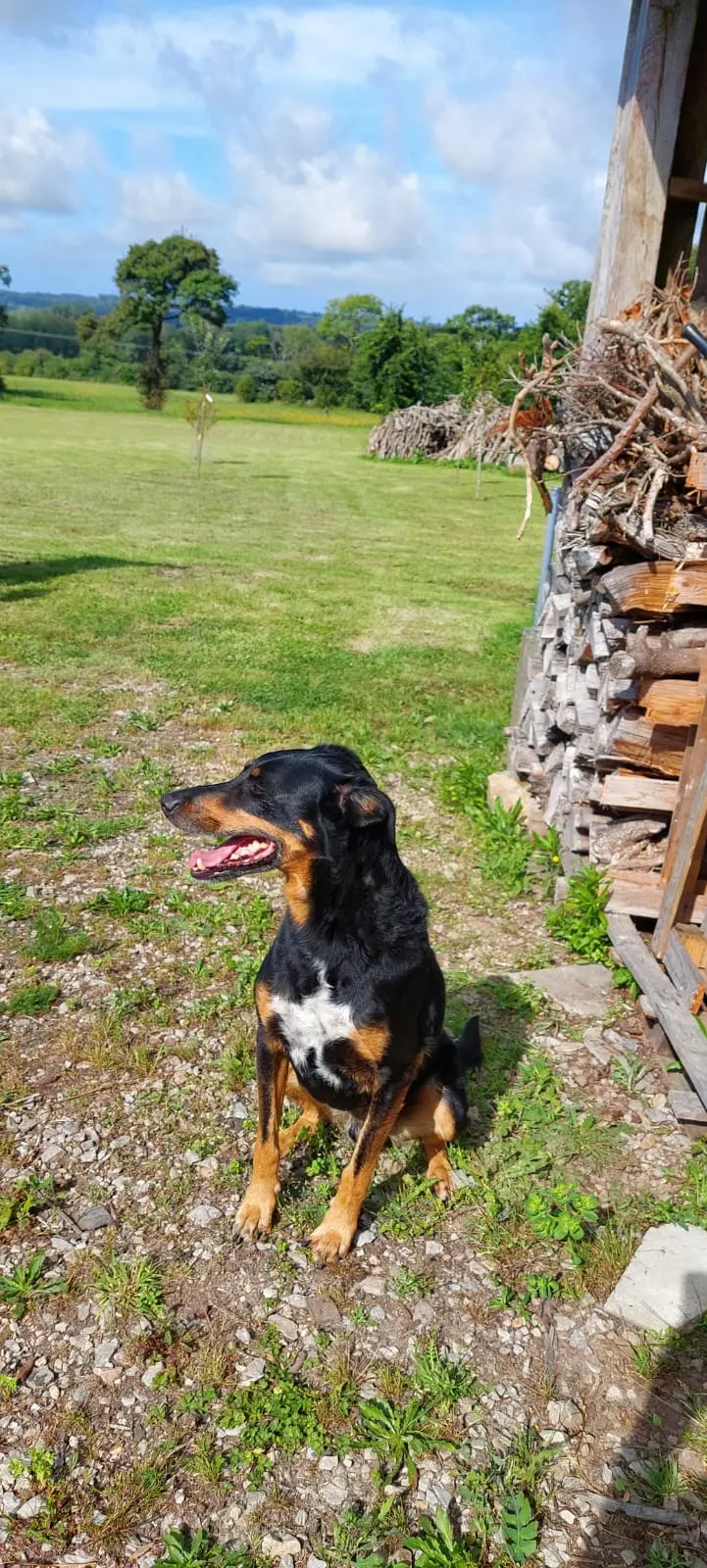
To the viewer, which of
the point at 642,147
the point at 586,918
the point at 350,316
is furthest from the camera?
the point at 350,316

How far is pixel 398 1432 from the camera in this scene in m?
2.63

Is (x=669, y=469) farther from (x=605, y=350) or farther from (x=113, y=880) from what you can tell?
(x=113, y=880)

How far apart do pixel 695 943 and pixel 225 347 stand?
7958cm

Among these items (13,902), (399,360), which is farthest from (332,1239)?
(399,360)

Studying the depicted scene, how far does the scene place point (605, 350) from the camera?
494 cm

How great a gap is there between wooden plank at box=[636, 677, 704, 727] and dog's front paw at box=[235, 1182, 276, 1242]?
9.17 ft

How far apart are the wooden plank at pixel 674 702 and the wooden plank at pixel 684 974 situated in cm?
101

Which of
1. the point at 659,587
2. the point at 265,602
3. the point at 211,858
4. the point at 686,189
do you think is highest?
the point at 686,189

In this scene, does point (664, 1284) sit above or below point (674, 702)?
below

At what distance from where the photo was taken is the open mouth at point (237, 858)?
117 inches

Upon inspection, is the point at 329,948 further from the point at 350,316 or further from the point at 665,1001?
the point at 350,316

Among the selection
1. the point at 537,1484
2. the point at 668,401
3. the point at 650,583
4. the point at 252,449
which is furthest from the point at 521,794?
the point at 252,449

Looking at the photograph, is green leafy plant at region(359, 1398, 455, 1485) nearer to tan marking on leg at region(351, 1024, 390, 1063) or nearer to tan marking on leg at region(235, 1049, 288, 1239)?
tan marking on leg at region(235, 1049, 288, 1239)

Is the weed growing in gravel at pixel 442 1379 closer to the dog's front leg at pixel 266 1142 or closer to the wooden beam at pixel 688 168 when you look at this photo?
the dog's front leg at pixel 266 1142
